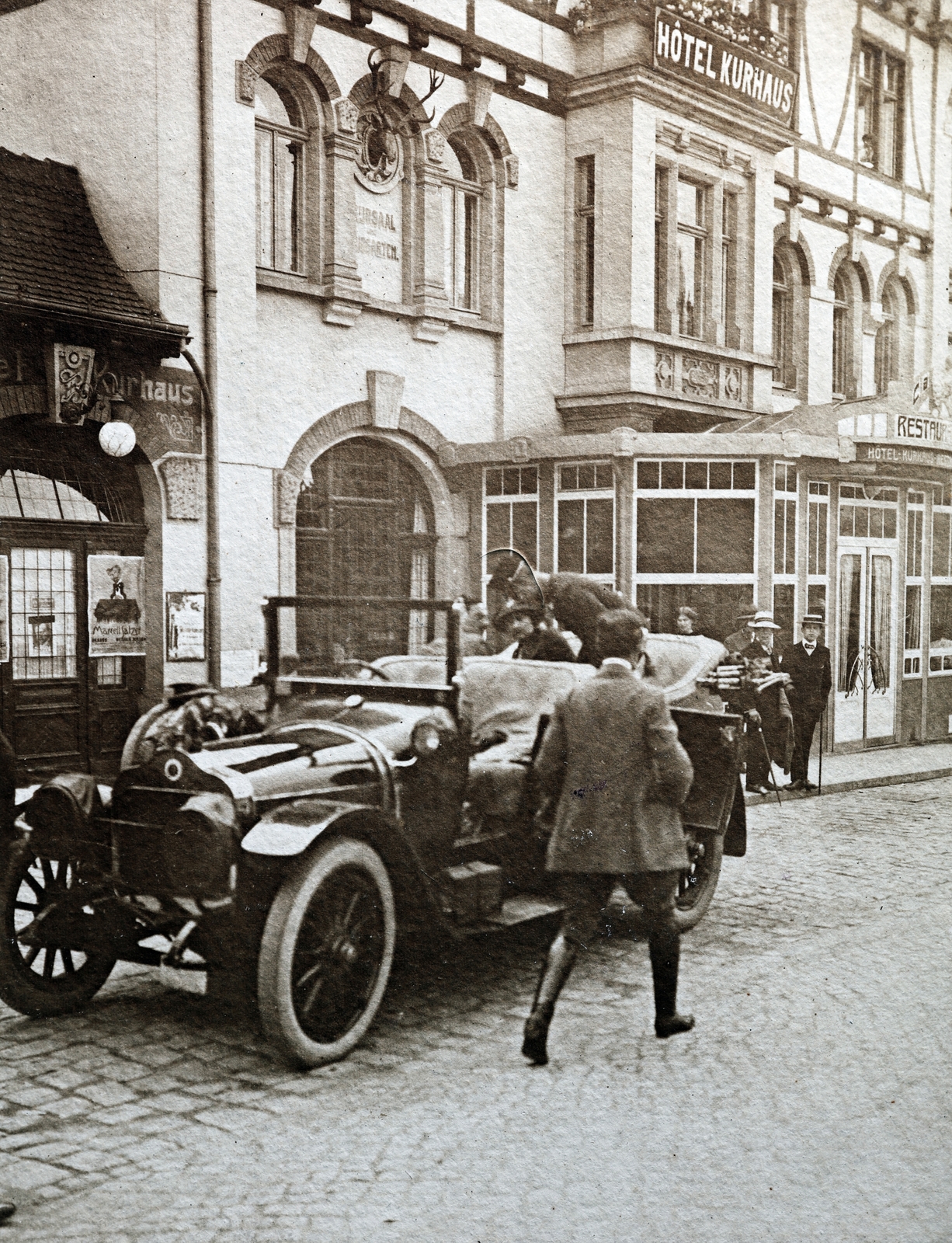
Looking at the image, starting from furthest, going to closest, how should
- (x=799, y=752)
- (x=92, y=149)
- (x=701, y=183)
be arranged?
(x=701, y=183) < (x=799, y=752) < (x=92, y=149)

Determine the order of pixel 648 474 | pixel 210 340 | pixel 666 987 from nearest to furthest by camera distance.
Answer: pixel 666 987, pixel 210 340, pixel 648 474

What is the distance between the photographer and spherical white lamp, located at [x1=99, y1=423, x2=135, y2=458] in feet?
32.7

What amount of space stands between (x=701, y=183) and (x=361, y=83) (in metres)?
5.09

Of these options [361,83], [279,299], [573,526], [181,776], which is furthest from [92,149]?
[181,776]

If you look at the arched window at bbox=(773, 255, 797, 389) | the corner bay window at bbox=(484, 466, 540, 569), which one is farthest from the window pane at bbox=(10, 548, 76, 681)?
the arched window at bbox=(773, 255, 797, 389)

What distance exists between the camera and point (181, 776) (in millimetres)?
4828

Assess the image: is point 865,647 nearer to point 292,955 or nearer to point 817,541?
point 817,541

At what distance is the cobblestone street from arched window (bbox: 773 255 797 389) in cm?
1275

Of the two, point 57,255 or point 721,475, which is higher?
point 57,255

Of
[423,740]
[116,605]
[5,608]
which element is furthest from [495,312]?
[423,740]

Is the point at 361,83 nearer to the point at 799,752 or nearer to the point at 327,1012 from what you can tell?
the point at 799,752

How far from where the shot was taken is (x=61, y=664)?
10133mm

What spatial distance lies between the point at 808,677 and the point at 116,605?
695 centimetres

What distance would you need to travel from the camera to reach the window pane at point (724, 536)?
1371 cm
